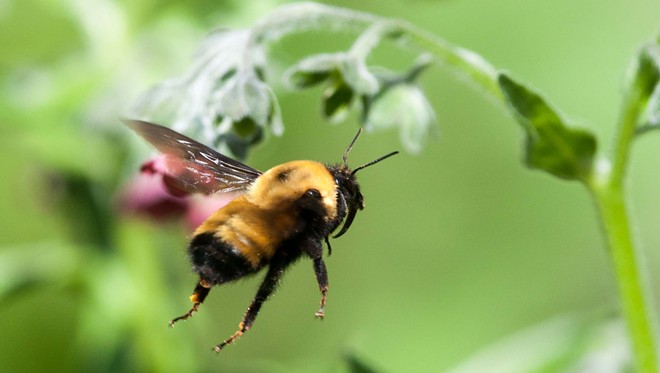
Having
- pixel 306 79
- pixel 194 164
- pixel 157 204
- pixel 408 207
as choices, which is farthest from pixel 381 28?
pixel 408 207

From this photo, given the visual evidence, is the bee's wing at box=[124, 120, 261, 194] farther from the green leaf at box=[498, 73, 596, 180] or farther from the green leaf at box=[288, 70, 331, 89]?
the green leaf at box=[498, 73, 596, 180]

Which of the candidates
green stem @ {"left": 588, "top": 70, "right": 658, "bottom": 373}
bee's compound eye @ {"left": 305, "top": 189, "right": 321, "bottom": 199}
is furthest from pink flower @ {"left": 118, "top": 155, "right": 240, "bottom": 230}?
green stem @ {"left": 588, "top": 70, "right": 658, "bottom": 373}

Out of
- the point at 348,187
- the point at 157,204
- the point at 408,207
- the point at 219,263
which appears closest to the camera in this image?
the point at 219,263

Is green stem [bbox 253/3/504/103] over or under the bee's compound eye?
over

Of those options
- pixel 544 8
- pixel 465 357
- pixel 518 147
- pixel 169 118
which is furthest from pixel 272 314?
pixel 169 118

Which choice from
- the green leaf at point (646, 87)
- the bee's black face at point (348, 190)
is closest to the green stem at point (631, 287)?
the green leaf at point (646, 87)

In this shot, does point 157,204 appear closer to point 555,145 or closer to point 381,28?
point 381,28
